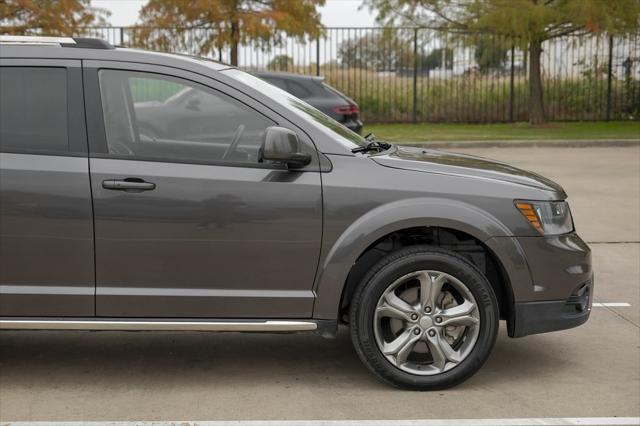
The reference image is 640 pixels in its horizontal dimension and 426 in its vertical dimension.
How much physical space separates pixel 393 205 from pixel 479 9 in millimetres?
17465

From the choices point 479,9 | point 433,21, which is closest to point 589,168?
point 479,9

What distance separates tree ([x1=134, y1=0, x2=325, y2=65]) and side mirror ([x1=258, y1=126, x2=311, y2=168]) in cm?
1747

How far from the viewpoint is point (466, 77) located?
25.0 meters

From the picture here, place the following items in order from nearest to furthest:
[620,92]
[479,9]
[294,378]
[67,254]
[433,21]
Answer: [67,254] → [294,378] → [479,9] → [433,21] → [620,92]

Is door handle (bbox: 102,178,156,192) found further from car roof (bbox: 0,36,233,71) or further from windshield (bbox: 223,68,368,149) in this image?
windshield (bbox: 223,68,368,149)

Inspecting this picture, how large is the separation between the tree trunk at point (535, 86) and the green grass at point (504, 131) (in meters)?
0.28

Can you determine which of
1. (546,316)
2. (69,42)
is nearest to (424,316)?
(546,316)

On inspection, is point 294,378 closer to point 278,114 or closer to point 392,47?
point 278,114

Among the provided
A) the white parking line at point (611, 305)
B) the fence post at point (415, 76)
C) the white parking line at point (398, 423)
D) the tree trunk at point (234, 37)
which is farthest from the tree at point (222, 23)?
the white parking line at point (398, 423)

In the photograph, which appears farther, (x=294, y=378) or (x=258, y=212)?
(x=294, y=378)

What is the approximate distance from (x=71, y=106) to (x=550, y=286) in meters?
2.66

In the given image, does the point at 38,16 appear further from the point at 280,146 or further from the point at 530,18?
the point at 280,146

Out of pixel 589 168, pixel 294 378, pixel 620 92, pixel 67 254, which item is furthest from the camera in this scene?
pixel 620 92

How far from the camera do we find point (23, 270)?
505cm
